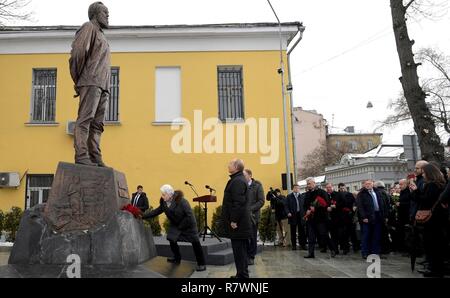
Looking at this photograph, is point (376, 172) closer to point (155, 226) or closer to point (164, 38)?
point (164, 38)

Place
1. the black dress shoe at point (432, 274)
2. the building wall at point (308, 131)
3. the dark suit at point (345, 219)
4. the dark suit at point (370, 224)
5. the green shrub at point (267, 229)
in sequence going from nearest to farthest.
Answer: the black dress shoe at point (432, 274) < the dark suit at point (370, 224) < the dark suit at point (345, 219) < the green shrub at point (267, 229) < the building wall at point (308, 131)

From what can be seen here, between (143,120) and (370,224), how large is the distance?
10345 mm

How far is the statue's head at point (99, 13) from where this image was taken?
6578mm

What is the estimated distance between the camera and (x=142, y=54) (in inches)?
667

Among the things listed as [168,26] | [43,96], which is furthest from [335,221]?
[43,96]

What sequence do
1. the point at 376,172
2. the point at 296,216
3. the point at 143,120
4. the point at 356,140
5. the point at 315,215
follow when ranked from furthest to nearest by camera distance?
the point at 356,140
the point at 376,172
the point at 143,120
the point at 296,216
the point at 315,215

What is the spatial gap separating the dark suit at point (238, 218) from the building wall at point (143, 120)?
1002 cm

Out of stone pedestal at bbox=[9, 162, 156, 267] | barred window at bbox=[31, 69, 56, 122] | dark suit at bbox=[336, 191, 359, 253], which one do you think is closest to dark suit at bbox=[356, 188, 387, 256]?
dark suit at bbox=[336, 191, 359, 253]

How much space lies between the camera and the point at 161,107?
1678 cm

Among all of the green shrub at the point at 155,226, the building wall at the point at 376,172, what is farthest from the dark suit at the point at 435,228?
the building wall at the point at 376,172

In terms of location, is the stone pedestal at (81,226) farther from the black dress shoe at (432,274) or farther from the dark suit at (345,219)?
the dark suit at (345,219)

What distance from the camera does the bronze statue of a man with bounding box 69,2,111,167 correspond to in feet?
20.3

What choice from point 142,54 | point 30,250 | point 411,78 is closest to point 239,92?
point 142,54

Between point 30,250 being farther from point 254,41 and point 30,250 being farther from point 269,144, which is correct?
point 254,41
